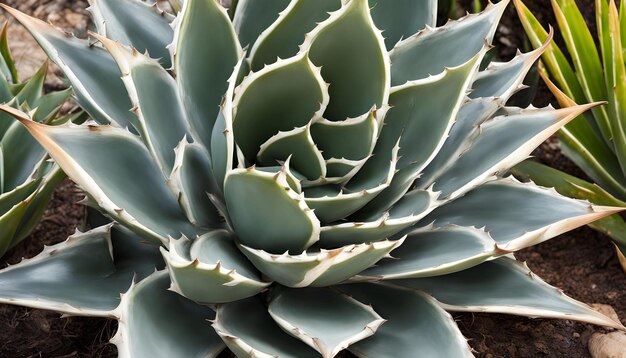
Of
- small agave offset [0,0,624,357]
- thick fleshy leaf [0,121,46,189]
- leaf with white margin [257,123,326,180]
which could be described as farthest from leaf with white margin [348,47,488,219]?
thick fleshy leaf [0,121,46,189]

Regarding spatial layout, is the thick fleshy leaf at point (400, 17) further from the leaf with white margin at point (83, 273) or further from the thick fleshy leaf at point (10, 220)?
the thick fleshy leaf at point (10, 220)

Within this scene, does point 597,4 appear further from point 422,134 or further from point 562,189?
point 422,134

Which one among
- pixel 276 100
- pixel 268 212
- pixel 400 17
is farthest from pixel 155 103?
pixel 400 17

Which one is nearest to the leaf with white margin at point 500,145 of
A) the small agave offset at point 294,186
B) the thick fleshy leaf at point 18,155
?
the small agave offset at point 294,186

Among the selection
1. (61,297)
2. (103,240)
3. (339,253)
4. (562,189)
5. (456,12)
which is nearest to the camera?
(339,253)

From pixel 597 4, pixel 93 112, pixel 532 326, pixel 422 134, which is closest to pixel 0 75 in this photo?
pixel 93 112
